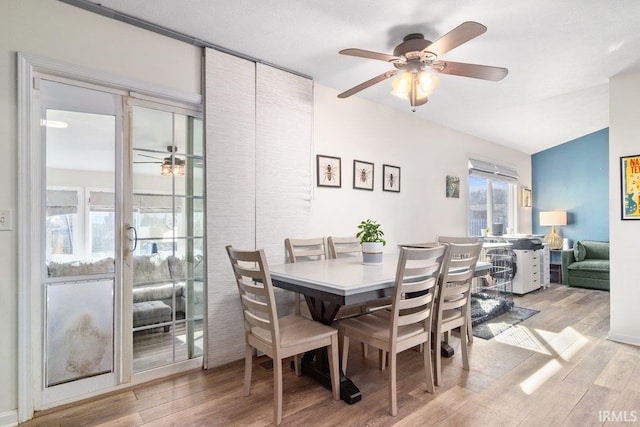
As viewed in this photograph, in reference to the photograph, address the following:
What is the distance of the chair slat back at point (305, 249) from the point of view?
2.94 metres

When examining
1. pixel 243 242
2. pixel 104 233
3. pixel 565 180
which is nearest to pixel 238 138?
pixel 243 242

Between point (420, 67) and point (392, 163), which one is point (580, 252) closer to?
point (392, 163)

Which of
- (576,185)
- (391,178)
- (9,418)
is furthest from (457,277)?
(576,185)

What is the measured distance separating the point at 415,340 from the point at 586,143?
607cm

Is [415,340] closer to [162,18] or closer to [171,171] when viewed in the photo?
[171,171]

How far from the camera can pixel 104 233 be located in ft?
7.47

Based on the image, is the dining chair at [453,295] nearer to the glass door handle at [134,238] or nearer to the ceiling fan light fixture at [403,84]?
the ceiling fan light fixture at [403,84]

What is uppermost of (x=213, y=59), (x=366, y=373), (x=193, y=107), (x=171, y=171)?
(x=213, y=59)

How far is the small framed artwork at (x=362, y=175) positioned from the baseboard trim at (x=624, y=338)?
2.58 metres

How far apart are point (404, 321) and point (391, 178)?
7.61ft

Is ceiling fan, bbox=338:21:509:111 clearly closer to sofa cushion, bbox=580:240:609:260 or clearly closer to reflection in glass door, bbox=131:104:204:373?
reflection in glass door, bbox=131:104:204:373

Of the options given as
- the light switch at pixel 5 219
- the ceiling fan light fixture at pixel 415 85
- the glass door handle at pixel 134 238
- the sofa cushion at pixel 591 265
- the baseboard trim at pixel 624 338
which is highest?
the ceiling fan light fixture at pixel 415 85

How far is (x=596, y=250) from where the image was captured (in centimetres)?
557

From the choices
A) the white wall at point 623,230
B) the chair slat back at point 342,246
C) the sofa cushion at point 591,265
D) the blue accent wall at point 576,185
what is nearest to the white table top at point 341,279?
the chair slat back at point 342,246
